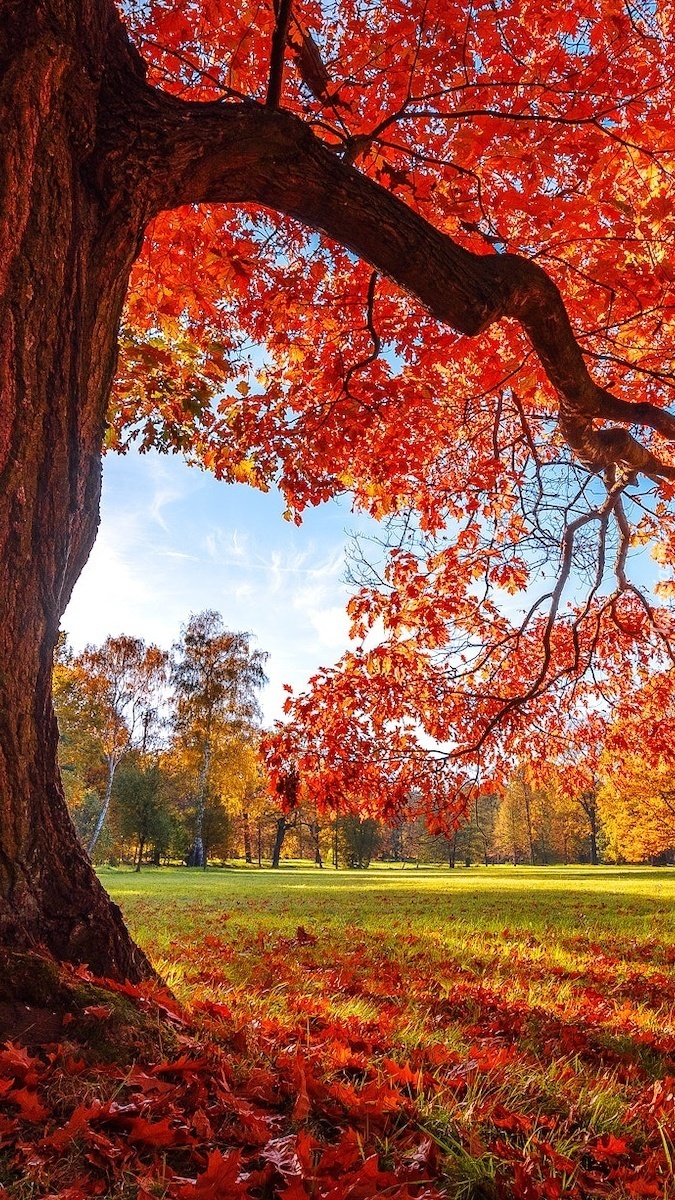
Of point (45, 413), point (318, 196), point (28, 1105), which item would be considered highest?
point (318, 196)

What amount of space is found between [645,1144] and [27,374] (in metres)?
3.51

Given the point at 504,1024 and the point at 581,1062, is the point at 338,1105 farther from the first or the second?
the point at 504,1024

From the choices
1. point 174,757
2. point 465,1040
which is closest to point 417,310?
point 465,1040

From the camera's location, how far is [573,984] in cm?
579

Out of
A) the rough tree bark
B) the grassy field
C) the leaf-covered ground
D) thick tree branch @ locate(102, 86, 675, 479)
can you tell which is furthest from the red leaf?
thick tree branch @ locate(102, 86, 675, 479)

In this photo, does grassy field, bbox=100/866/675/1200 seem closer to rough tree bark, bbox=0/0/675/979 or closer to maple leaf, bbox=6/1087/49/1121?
maple leaf, bbox=6/1087/49/1121

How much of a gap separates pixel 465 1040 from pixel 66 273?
4069mm

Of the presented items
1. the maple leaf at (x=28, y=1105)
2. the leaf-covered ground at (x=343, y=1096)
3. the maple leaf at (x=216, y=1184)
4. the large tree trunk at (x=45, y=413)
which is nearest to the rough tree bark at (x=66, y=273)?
the large tree trunk at (x=45, y=413)

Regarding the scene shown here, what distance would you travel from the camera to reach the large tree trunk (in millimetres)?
2621

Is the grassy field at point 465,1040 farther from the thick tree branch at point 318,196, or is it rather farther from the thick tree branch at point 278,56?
the thick tree branch at point 278,56

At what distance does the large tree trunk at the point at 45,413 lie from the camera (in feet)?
8.60

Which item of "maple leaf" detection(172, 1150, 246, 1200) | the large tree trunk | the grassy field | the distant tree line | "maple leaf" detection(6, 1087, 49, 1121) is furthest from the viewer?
the distant tree line

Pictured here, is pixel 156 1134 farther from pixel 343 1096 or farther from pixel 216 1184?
pixel 343 1096

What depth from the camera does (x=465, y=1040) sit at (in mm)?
3551
